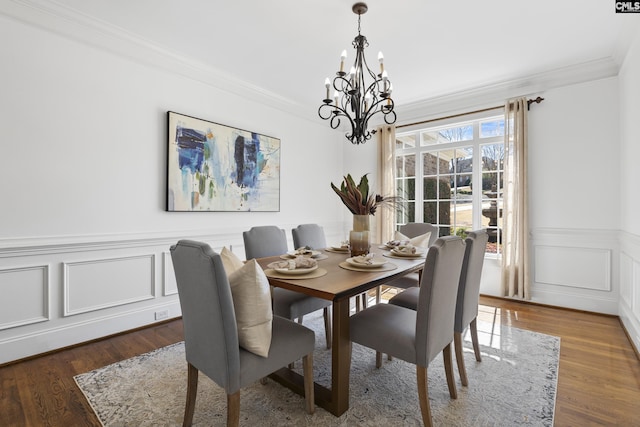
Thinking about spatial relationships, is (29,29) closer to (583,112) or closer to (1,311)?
(1,311)

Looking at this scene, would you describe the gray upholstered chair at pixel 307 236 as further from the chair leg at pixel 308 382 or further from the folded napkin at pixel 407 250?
the chair leg at pixel 308 382

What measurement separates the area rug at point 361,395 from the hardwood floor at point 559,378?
0.29 feet

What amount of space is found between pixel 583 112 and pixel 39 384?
5359 mm

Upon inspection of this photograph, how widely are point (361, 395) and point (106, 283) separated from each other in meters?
2.33

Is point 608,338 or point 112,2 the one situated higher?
point 112,2

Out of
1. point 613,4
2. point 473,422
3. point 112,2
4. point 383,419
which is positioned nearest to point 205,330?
point 383,419

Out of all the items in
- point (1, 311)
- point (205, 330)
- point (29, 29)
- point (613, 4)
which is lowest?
point (1, 311)

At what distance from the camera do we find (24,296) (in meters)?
2.32

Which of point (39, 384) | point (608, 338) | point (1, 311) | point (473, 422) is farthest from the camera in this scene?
point (608, 338)

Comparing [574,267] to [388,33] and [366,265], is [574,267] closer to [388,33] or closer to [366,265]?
[366,265]

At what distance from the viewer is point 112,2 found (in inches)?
91.2

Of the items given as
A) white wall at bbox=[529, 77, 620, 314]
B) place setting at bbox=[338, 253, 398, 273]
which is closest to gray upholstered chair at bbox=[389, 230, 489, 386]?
place setting at bbox=[338, 253, 398, 273]

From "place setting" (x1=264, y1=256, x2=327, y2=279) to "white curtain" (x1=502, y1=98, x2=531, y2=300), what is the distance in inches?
114

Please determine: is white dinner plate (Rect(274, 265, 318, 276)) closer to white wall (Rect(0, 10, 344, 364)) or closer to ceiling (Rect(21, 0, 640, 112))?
white wall (Rect(0, 10, 344, 364))
